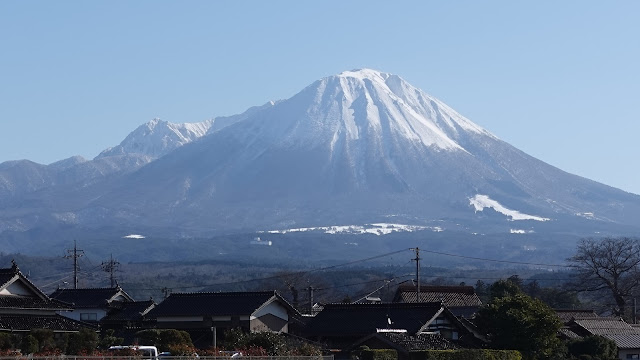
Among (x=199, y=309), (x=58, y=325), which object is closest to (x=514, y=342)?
(x=199, y=309)

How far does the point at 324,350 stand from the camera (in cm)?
4959

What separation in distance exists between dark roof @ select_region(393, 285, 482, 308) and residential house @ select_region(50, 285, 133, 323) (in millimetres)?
15457

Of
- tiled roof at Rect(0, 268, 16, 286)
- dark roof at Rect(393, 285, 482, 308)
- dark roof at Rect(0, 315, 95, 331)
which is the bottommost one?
dark roof at Rect(0, 315, 95, 331)

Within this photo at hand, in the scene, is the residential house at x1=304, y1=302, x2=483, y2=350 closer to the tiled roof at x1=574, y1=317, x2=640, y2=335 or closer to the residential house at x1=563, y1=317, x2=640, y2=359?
the residential house at x1=563, y1=317, x2=640, y2=359

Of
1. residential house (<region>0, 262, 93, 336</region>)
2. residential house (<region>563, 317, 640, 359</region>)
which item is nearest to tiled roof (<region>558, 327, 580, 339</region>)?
residential house (<region>563, 317, 640, 359</region>)

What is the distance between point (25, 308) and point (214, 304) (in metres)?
11.8

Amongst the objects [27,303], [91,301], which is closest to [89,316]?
[91,301]

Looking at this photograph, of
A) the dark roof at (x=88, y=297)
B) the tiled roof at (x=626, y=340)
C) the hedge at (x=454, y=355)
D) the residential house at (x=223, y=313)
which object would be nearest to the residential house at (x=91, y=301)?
the dark roof at (x=88, y=297)

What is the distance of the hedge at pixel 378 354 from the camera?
148 ft

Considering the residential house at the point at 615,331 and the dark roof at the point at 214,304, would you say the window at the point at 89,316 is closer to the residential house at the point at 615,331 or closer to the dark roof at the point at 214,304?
the dark roof at the point at 214,304

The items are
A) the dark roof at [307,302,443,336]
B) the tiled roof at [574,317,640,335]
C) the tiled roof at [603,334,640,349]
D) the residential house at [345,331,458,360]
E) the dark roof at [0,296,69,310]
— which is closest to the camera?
the dark roof at [0,296,69,310]

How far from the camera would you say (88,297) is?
2704 inches

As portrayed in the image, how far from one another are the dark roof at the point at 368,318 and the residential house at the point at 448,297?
12.2m

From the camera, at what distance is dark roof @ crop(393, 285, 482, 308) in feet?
235
